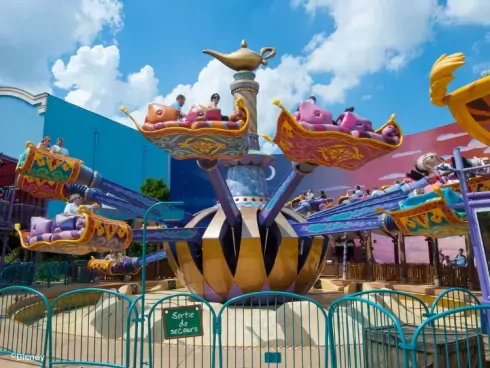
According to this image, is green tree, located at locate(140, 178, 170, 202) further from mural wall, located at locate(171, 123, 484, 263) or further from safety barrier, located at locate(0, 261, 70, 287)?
safety barrier, located at locate(0, 261, 70, 287)

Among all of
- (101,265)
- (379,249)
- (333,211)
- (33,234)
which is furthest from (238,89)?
(379,249)

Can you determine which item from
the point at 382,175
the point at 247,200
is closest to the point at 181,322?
the point at 247,200

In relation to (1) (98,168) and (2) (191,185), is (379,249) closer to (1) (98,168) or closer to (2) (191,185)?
(2) (191,185)

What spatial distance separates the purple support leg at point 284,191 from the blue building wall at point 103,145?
1838 centimetres

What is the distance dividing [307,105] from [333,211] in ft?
12.3

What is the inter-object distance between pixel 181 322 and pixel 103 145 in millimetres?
23357

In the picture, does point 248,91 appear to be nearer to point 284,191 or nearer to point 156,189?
point 284,191

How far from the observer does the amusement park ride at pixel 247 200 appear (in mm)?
6125

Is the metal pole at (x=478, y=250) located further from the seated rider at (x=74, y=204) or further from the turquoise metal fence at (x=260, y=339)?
the seated rider at (x=74, y=204)

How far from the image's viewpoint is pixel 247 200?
9164 millimetres

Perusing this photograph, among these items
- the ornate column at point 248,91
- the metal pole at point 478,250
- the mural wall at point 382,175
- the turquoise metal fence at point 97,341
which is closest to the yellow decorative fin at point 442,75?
the metal pole at point 478,250

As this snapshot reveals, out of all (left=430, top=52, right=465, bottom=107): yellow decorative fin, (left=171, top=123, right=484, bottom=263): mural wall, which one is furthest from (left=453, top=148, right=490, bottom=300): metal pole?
(left=171, top=123, right=484, bottom=263): mural wall

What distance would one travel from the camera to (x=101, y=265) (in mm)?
13969

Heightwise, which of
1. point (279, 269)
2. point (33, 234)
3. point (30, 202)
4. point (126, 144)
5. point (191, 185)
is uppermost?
point (126, 144)
